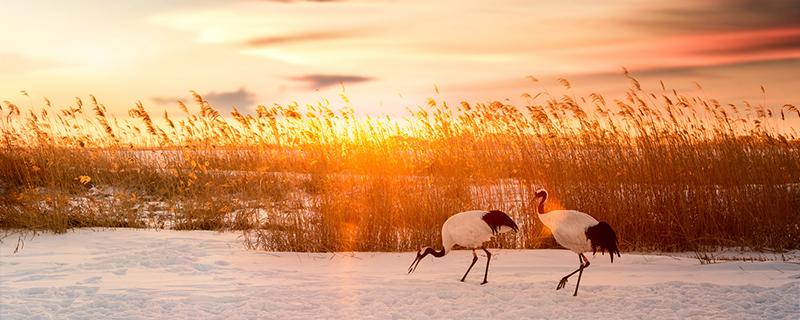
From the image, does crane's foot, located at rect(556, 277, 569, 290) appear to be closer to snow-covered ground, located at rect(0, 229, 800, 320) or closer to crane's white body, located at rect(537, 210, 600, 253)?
snow-covered ground, located at rect(0, 229, 800, 320)

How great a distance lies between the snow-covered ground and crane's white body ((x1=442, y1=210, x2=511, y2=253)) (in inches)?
15.0

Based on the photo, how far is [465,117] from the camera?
33.1 feet

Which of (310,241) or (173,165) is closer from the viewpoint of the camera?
(310,241)

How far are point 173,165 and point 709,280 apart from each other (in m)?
9.49

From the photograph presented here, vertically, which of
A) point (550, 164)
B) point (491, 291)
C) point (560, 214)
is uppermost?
point (550, 164)

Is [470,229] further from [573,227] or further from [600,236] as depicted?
[600,236]

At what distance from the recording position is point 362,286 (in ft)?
19.8

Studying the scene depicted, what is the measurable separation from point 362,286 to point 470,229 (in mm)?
1007

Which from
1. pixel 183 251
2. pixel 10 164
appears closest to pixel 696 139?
pixel 183 251

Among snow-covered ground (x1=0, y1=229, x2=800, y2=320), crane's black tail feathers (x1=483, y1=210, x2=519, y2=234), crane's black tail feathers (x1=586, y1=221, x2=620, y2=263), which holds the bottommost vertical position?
snow-covered ground (x1=0, y1=229, x2=800, y2=320)

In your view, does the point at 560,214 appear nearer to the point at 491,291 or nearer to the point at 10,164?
the point at 491,291

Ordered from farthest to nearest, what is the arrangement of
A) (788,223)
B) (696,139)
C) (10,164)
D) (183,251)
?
(10,164) < (696,139) < (788,223) < (183,251)

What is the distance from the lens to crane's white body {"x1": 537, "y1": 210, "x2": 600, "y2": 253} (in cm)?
570

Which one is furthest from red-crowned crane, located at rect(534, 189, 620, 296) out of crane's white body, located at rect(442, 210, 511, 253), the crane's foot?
crane's white body, located at rect(442, 210, 511, 253)
